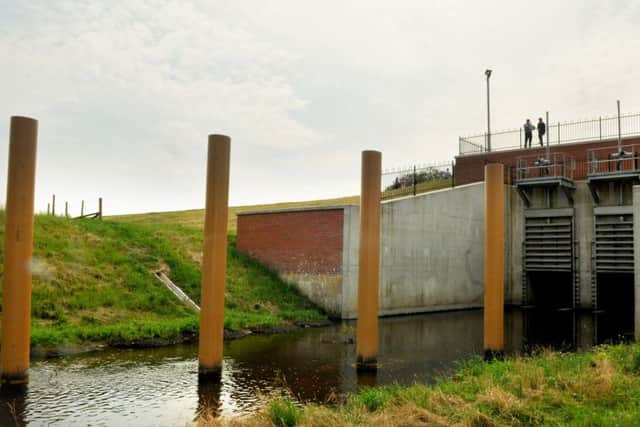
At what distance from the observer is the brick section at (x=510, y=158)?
95.1 ft

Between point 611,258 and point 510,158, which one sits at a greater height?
point 510,158

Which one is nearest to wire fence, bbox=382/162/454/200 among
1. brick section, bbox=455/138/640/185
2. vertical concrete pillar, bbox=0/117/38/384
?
brick section, bbox=455/138/640/185

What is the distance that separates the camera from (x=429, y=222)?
24078mm

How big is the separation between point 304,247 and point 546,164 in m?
13.2

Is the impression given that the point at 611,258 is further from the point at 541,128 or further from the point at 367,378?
the point at 367,378

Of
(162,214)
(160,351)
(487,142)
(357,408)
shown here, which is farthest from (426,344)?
(162,214)

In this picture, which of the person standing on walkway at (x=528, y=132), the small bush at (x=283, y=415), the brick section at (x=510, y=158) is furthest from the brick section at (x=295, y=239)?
the person standing on walkway at (x=528, y=132)

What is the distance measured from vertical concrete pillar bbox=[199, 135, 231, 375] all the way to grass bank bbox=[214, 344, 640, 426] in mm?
3124

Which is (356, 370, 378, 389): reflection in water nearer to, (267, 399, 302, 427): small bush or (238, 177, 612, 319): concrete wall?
(267, 399, 302, 427): small bush

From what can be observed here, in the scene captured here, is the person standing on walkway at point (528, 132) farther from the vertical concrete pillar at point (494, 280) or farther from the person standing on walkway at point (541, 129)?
the vertical concrete pillar at point (494, 280)

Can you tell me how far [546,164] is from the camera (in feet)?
90.5

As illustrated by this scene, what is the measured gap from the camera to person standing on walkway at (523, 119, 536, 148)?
3119 centimetres

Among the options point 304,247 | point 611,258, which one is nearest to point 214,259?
point 304,247

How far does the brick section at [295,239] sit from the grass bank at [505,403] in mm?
11992
